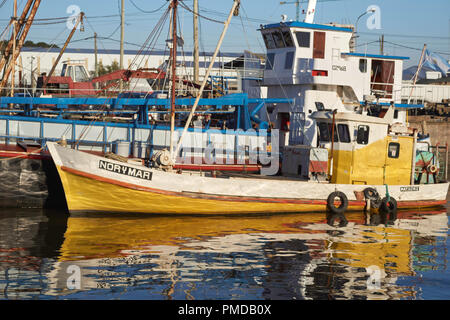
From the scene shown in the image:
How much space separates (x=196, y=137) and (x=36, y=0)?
439 inches

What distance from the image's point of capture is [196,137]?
85.4 ft

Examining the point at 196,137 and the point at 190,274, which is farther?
the point at 196,137

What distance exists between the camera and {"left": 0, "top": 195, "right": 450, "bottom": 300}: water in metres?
12.7

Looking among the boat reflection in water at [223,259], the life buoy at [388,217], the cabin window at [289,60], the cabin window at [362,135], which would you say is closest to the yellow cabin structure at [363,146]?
the cabin window at [362,135]

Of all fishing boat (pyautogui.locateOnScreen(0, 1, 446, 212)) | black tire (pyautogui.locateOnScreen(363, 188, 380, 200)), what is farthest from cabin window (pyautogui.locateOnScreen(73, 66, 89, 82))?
black tire (pyautogui.locateOnScreen(363, 188, 380, 200))

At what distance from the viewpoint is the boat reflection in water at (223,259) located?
12.7 metres
